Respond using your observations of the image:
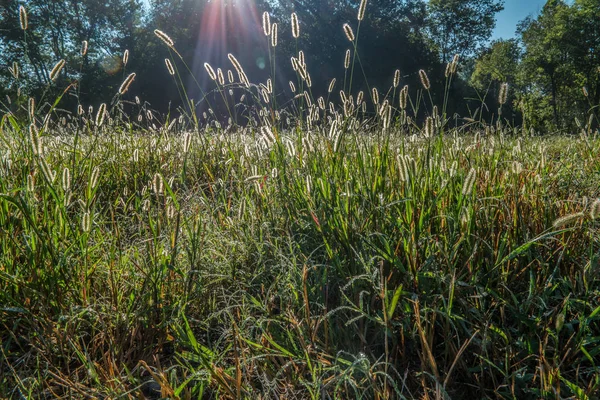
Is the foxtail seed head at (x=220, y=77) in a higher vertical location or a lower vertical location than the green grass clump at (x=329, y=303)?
higher

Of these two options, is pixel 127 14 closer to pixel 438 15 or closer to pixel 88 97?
pixel 88 97

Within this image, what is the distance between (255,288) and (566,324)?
1.03 metres

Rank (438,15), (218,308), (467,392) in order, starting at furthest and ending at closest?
(438,15) < (218,308) < (467,392)

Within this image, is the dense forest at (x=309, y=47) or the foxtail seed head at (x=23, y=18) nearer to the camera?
the foxtail seed head at (x=23, y=18)

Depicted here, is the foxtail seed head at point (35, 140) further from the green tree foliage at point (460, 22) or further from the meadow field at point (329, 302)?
the green tree foliage at point (460, 22)

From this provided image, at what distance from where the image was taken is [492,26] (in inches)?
1438

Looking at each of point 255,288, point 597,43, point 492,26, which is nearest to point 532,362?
point 255,288

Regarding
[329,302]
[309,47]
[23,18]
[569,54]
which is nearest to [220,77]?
[23,18]

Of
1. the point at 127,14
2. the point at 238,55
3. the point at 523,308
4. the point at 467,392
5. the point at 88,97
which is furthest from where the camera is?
the point at 127,14

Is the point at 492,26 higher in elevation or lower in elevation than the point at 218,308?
higher

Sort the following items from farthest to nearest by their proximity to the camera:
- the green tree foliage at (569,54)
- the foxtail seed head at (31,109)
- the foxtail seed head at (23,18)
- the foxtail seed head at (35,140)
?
the green tree foliage at (569,54) < the foxtail seed head at (23,18) < the foxtail seed head at (31,109) < the foxtail seed head at (35,140)

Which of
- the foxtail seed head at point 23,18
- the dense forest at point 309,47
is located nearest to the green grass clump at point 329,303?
the foxtail seed head at point 23,18

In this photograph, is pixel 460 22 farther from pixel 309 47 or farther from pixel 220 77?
pixel 220 77

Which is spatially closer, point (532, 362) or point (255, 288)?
point (532, 362)
